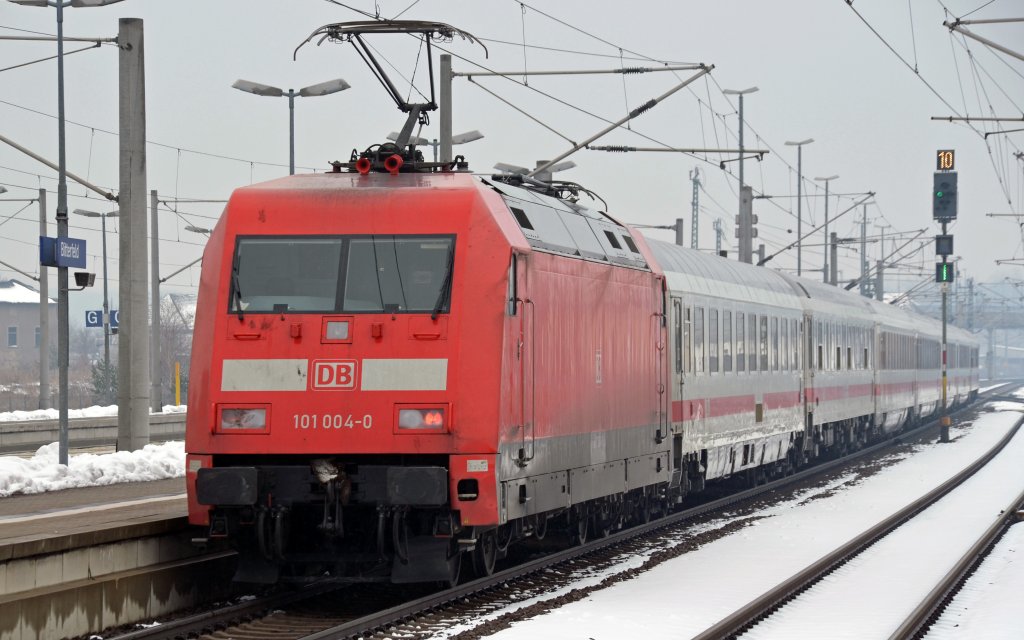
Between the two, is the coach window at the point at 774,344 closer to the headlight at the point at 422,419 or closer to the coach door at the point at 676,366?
the coach door at the point at 676,366

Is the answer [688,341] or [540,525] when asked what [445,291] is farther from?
[688,341]

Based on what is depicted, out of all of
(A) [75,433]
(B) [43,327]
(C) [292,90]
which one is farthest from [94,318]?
(C) [292,90]

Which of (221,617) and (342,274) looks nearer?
(221,617)

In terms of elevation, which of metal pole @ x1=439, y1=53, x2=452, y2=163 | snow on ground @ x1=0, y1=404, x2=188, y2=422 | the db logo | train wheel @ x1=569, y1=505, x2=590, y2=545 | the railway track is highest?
metal pole @ x1=439, y1=53, x2=452, y2=163

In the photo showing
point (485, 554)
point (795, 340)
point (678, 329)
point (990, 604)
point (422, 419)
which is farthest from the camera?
point (795, 340)

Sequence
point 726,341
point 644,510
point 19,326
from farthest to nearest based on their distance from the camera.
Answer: point 19,326
point 726,341
point 644,510

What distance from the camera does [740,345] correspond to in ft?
81.8

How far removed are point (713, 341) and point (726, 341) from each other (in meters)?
1.01

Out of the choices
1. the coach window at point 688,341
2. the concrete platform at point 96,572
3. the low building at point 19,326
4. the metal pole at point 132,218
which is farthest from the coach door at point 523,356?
the low building at point 19,326

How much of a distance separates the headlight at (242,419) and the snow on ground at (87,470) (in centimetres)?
802

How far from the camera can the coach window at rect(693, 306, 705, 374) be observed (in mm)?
21562

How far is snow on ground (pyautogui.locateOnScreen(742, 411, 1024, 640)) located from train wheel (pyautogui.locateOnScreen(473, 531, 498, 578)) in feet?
8.90

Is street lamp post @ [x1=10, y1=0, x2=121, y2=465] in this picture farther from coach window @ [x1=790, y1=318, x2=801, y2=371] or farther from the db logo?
coach window @ [x1=790, y1=318, x2=801, y2=371]

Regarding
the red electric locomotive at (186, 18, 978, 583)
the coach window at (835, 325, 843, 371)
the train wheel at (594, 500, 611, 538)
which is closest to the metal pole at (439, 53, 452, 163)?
the train wheel at (594, 500, 611, 538)
